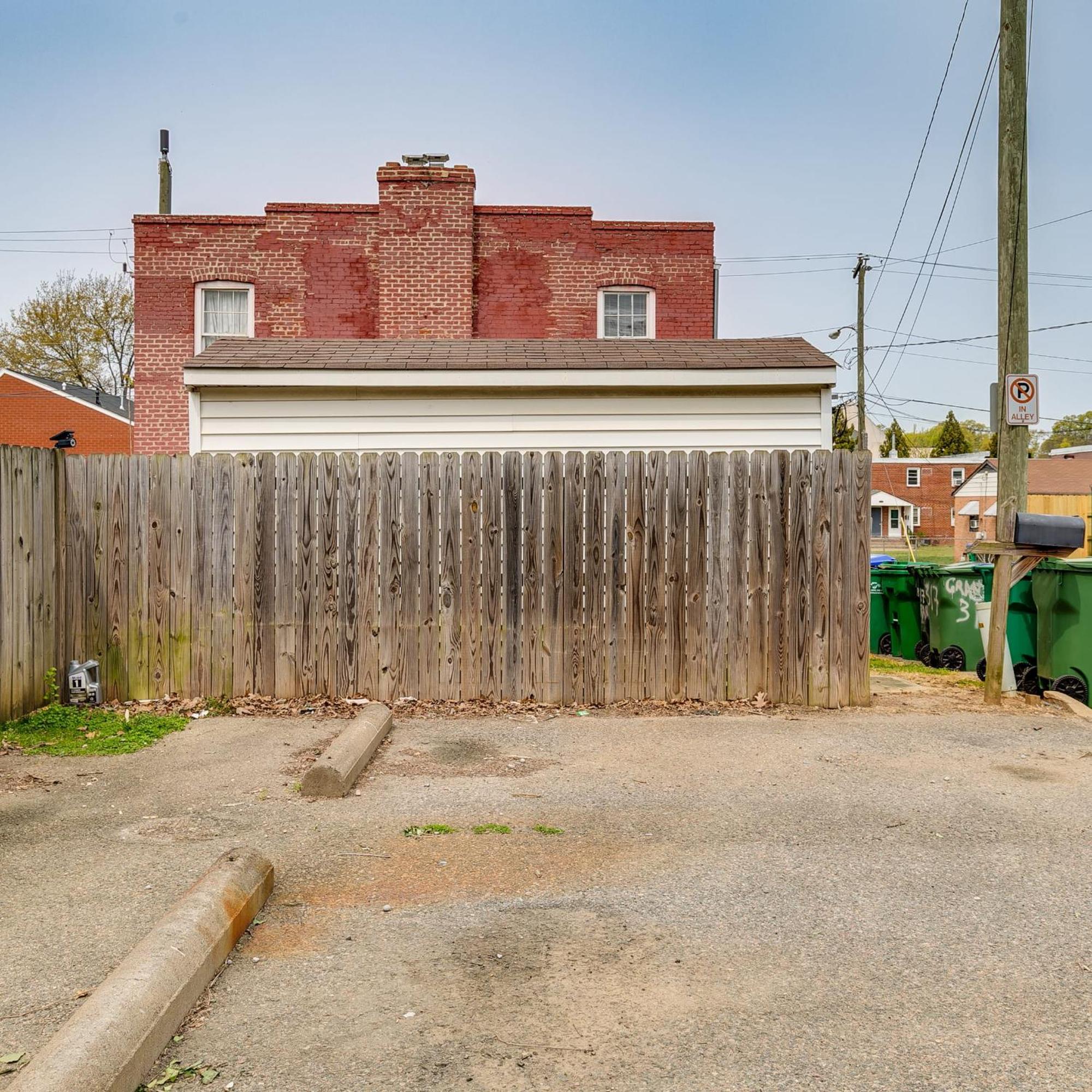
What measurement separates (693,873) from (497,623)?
13.3ft

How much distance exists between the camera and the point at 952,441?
248 ft

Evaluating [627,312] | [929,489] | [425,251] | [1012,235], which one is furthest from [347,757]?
[929,489]

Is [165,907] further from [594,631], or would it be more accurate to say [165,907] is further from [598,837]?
[594,631]

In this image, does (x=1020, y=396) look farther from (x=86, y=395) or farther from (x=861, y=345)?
(x=86, y=395)

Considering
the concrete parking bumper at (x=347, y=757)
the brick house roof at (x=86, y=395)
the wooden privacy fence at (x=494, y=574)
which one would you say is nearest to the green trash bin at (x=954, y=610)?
the wooden privacy fence at (x=494, y=574)

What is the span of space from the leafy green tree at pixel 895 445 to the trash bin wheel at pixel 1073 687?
63.4m

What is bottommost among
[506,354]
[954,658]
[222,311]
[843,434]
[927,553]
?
[954,658]

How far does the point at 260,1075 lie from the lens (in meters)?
2.96

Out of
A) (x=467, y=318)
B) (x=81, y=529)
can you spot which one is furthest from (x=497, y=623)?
(x=467, y=318)

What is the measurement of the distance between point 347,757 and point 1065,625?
22.4ft

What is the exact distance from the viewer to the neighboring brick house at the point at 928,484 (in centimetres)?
6575

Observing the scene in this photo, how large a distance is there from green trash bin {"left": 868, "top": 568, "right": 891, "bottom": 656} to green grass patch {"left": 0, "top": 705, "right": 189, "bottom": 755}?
35.1 ft

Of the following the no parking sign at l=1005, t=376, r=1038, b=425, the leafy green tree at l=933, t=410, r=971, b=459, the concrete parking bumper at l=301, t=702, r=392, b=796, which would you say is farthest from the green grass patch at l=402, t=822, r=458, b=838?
the leafy green tree at l=933, t=410, r=971, b=459

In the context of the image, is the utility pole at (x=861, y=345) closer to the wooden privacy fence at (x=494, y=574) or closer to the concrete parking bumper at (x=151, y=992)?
the wooden privacy fence at (x=494, y=574)
